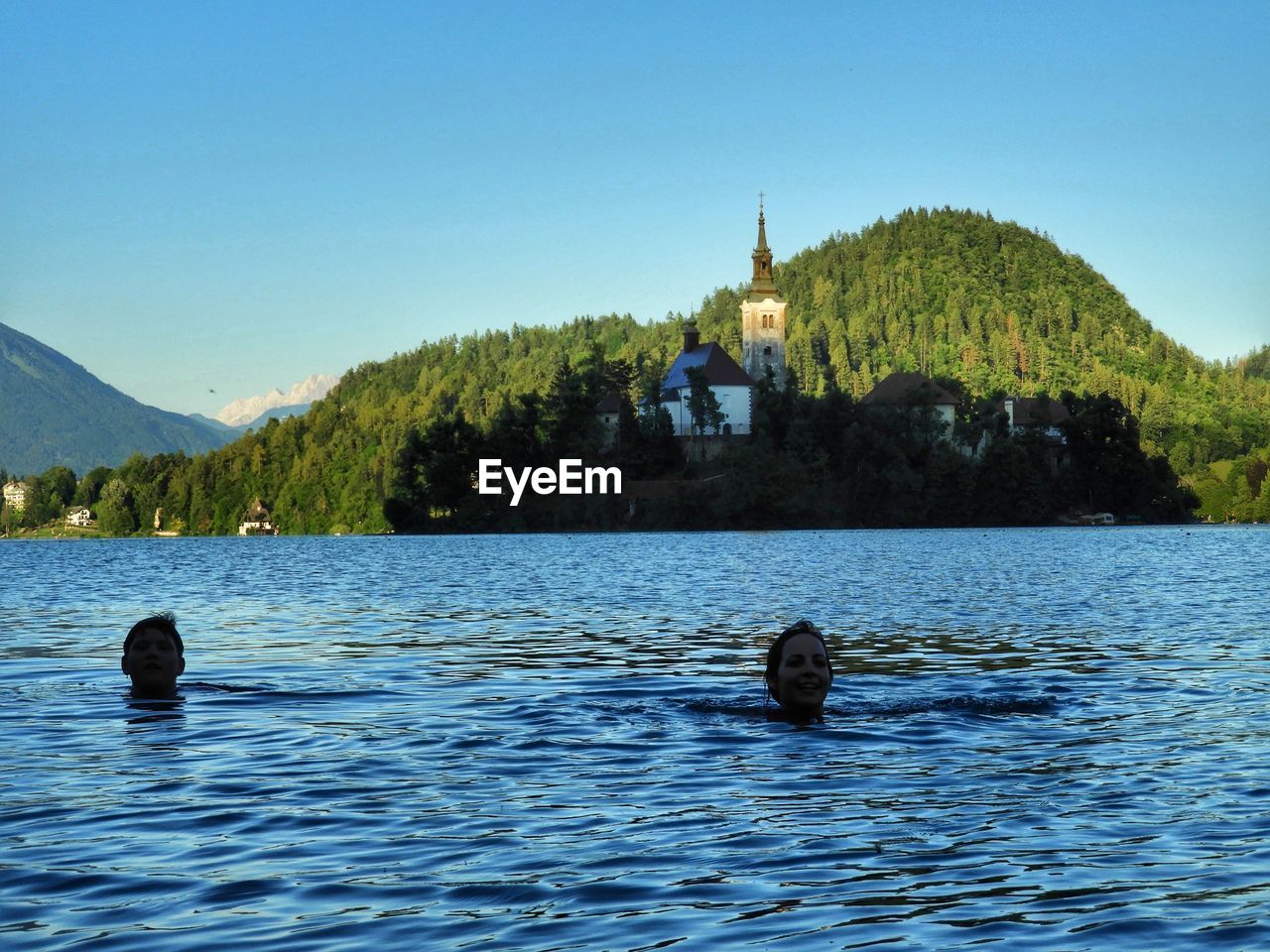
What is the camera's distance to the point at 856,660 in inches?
1015

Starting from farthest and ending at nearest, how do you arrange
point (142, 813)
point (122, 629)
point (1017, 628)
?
point (122, 629), point (1017, 628), point (142, 813)

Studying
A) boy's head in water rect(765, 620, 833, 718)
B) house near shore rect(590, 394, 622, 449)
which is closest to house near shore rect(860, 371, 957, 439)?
house near shore rect(590, 394, 622, 449)

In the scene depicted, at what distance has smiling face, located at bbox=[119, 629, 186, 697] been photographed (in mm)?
19000

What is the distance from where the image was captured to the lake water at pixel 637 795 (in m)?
8.91

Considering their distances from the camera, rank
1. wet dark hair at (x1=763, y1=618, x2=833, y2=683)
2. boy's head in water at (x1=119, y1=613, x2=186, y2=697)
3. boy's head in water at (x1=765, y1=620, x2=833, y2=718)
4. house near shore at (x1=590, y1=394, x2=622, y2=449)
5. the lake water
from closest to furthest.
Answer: the lake water → wet dark hair at (x1=763, y1=618, x2=833, y2=683) → boy's head in water at (x1=765, y1=620, x2=833, y2=718) → boy's head in water at (x1=119, y1=613, x2=186, y2=697) → house near shore at (x1=590, y1=394, x2=622, y2=449)

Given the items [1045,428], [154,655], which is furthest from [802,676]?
[1045,428]

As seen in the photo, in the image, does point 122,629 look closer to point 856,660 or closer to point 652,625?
point 652,625

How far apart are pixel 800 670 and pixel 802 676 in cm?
20

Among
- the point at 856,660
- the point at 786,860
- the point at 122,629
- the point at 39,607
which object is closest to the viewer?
the point at 786,860

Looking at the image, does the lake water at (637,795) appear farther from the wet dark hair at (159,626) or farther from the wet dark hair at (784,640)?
the wet dark hair at (159,626)

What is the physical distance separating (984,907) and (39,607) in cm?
4165

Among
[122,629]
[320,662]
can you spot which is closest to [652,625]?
[320,662]

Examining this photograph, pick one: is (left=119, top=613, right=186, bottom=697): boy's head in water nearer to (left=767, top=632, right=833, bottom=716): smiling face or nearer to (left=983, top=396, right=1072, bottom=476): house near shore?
(left=767, top=632, right=833, bottom=716): smiling face

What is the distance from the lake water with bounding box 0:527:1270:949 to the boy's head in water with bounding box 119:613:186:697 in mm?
411
